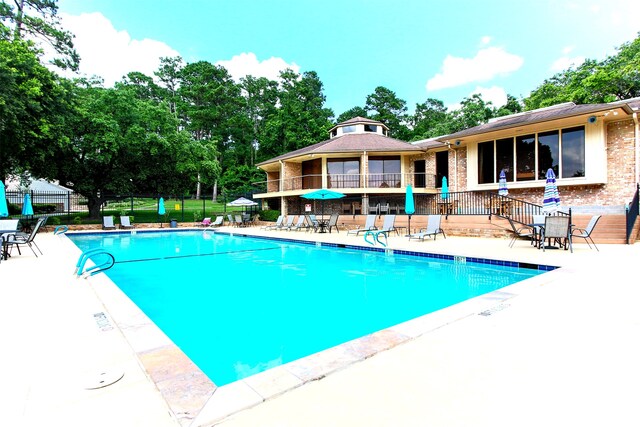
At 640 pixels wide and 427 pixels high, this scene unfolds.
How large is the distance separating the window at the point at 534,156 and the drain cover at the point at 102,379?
1586cm

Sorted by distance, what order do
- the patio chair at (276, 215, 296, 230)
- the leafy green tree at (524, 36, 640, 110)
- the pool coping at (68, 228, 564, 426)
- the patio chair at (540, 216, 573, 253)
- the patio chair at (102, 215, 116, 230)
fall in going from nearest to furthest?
1. the pool coping at (68, 228, 564, 426)
2. the patio chair at (540, 216, 573, 253)
3. the patio chair at (276, 215, 296, 230)
4. the patio chair at (102, 215, 116, 230)
5. the leafy green tree at (524, 36, 640, 110)

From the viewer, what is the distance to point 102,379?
2283 millimetres

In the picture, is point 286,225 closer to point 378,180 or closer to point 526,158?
point 378,180

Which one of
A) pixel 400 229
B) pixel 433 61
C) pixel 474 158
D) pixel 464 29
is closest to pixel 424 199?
pixel 474 158

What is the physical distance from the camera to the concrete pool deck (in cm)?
182

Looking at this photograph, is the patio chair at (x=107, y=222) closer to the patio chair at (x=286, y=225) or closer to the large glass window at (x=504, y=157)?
the patio chair at (x=286, y=225)

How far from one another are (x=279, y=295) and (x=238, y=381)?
3590mm

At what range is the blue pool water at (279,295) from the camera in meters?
3.75

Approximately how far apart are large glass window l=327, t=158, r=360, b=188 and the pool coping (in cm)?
1669

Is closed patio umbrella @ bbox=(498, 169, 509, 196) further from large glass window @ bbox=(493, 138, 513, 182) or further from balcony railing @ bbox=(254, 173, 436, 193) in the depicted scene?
balcony railing @ bbox=(254, 173, 436, 193)

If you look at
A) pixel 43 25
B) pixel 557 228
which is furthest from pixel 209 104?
pixel 557 228

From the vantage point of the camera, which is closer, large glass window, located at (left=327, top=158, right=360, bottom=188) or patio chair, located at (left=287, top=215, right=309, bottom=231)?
patio chair, located at (left=287, top=215, right=309, bottom=231)

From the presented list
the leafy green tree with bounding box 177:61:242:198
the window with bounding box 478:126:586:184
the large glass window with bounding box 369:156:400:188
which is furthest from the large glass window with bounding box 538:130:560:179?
the leafy green tree with bounding box 177:61:242:198

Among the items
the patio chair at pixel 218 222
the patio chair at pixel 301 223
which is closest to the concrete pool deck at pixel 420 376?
the patio chair at pixel 301 223
